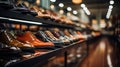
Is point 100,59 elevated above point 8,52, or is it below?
below

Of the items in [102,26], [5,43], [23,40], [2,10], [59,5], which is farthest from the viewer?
[102,26]

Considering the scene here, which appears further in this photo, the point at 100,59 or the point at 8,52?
the point at 100,59

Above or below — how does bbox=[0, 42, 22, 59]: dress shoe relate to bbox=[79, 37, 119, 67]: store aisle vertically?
above

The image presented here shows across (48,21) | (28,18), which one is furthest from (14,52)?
(48,21)

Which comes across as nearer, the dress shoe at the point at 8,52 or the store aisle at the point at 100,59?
the dress shoe at the point at 8,52

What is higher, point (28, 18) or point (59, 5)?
point (28, 18)

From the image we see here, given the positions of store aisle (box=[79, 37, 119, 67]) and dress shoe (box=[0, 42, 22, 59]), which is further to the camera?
store aisle (box=[79, 37, 119, 67])

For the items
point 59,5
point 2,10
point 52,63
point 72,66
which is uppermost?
point 2,10

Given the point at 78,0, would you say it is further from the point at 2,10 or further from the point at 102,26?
the point at 102,26

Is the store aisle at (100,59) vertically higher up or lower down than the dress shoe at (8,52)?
lower down

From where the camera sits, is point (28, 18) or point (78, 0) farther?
point (78, 0)

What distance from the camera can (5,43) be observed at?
5.92 feet

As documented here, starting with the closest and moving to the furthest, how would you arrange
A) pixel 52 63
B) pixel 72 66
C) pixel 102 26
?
pixel 52 63 < pixel 72 66 < pixel 102 26

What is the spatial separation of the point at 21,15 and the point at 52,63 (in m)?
2.01
